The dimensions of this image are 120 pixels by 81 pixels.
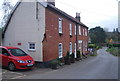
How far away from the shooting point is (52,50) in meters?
16.3

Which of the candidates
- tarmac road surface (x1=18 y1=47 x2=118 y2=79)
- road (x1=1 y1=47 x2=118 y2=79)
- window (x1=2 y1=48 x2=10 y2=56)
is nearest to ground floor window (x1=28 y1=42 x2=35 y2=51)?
road (x1=1 y1=47 x2=118 y2=79)

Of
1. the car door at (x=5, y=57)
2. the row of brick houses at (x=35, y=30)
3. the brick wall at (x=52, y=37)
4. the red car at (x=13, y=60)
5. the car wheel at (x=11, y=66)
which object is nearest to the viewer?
the red car at (x=13, y=60)

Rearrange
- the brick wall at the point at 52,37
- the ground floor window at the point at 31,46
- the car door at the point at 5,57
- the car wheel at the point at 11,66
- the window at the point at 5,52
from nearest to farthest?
the car wheel at the point at 11,66 < the car door at the point at 5,57 < the window at the point at 5,52 < the brick wall at the point at 52,37 < the ground floor window at the point at 31,46

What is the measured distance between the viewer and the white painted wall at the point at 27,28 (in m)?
15.0

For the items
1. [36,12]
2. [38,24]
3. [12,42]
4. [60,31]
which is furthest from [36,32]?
[60,31]

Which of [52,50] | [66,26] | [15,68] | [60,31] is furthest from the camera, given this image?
[66,26]

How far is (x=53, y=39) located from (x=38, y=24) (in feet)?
8.04

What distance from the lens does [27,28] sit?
1566 cm

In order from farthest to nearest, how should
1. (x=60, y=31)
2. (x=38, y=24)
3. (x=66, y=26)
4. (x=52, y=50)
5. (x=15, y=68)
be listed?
(x=66, y=26)
(x=60, y=31)
(x=52, y=50)
(x=38, y=24)
(x=15, y=68)

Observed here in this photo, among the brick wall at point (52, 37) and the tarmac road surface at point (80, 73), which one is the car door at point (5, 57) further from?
the brick wall at point (52, 37)

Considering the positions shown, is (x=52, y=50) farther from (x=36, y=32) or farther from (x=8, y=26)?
(x=8, y=26)

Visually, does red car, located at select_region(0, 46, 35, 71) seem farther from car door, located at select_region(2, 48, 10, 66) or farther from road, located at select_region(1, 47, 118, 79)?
road, located at select_region(1, 47, 118, 79)

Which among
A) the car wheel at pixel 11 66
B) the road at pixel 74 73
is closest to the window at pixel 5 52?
the car wheel at pixel 11 66

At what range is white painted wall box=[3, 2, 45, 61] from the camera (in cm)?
1498
